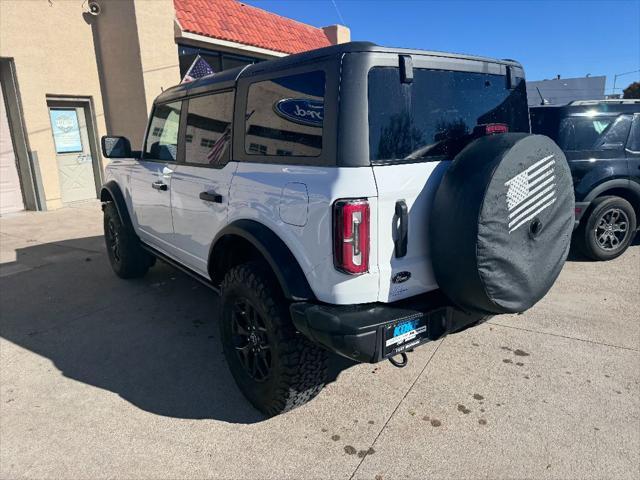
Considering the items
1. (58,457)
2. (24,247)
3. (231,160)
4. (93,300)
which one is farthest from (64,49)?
(58,457)

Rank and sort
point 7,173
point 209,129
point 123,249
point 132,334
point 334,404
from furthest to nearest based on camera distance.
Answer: point 7,173, point 123,249, point 132,334, point 209,129, point 334,404

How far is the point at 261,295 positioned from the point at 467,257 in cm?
110

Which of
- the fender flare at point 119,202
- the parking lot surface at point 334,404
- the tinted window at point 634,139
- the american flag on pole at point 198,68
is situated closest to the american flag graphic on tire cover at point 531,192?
the parking lot surface at point 334,404

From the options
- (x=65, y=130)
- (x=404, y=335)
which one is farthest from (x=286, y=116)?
(x=65, y=130)

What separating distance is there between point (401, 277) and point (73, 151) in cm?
1093

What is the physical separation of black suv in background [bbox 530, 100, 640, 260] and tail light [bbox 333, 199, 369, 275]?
410 cm

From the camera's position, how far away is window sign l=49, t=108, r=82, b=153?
1055 centimetres

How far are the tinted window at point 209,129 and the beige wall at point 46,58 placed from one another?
27.1 feet

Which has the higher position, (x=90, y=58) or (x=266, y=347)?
(x=90, y=58)

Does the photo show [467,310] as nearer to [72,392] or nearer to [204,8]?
[72,392]

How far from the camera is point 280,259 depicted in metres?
2.38

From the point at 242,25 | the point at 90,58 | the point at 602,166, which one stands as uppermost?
the point at 242,25

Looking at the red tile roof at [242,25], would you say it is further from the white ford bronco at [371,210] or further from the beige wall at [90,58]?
the white ford bronco at [371,210]

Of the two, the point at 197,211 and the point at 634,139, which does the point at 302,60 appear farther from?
the point at 634,139
